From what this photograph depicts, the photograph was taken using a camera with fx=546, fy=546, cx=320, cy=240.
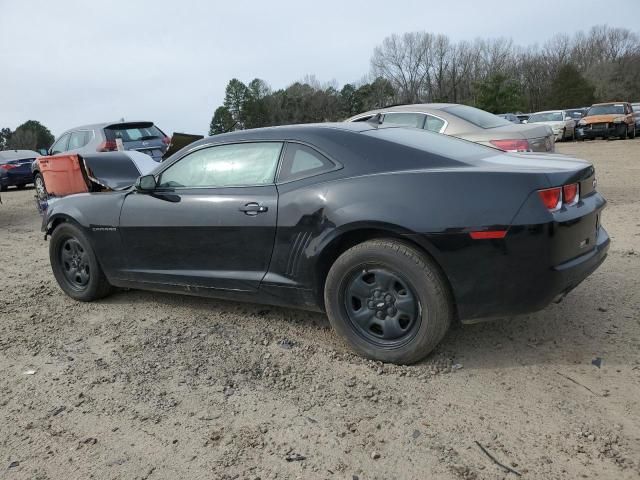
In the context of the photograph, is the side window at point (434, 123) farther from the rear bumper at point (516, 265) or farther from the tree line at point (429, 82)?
the tree line at point (429, 82)

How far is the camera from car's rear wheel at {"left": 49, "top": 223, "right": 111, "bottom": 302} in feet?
15.3

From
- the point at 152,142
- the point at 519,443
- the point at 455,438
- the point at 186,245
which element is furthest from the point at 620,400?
the point at 152,142

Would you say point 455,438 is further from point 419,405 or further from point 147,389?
point 147,389

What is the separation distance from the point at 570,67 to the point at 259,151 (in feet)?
213

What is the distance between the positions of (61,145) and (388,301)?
37.9 ft

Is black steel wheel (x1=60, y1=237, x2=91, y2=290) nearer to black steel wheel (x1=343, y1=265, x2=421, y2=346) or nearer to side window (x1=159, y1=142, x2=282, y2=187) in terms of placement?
side window (x1=159, y1=142, x2=282, y2=187)

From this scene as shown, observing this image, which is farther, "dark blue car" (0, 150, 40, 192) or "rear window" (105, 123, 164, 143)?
"dark blue car" (0, 150, 40, 192)

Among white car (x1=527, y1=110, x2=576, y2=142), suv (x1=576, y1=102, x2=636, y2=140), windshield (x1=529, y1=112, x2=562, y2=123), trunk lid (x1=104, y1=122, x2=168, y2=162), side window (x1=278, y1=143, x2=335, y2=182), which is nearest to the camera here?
side window (x1=278, y1=143, x2=335, y2=182)

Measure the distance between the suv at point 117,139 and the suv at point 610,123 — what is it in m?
18.8

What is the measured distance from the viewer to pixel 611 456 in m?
2.32

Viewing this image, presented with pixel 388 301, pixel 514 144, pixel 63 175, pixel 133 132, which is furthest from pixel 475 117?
pixel 133 132

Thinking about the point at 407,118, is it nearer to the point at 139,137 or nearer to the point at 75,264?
the point at 75,264

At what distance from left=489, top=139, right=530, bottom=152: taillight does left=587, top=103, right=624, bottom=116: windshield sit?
19.2m

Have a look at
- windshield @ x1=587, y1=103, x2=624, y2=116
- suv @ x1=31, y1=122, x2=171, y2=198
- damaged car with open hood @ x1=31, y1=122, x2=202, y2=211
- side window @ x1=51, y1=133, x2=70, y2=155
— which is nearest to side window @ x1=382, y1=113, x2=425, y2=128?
damaged car with open hood @ x1=31, y1=122, x2=202, y2=211
